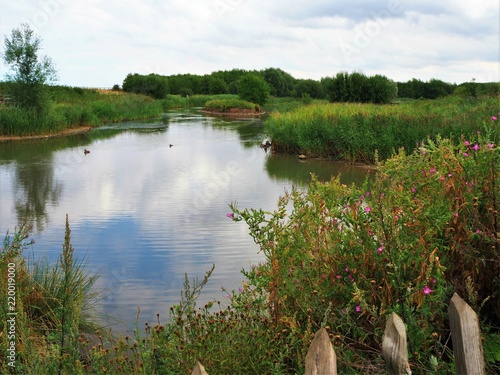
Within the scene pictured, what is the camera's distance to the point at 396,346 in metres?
1.73

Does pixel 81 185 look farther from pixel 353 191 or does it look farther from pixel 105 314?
pixel 353 191

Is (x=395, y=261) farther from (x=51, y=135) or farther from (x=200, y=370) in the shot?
(x=51, y=135)

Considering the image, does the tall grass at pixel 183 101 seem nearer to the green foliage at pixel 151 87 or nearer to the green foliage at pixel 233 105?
the green foliage at pixel 151 87

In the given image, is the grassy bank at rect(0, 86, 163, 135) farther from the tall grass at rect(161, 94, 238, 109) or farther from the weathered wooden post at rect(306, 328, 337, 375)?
the weathered wooden post at rect(306, 328, 337, 375)

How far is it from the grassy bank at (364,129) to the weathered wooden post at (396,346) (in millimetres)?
12523

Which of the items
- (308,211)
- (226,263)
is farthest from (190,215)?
(308,211)

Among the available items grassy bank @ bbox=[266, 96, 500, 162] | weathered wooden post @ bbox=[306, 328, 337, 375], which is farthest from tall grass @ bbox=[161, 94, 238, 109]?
weathered wooden post @ bbox=[306, 328, 337, 375]

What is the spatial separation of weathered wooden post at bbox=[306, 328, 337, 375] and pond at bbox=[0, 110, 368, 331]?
3.27m

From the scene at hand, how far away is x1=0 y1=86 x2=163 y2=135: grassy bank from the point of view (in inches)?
989

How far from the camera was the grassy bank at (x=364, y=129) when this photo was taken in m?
15.2

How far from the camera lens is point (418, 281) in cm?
315

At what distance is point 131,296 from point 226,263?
1.53 m

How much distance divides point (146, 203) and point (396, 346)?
10.3 metres

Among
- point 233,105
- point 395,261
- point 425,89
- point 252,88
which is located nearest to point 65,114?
point 233,105
